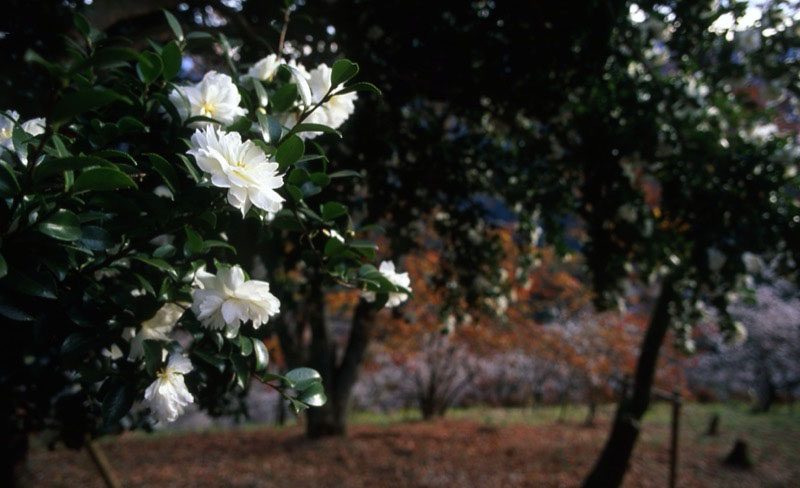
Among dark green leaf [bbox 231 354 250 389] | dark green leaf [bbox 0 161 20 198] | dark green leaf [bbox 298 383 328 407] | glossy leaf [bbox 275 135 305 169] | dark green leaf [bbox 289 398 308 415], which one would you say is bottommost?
dark green leaf [bbox 289 398 308 415]

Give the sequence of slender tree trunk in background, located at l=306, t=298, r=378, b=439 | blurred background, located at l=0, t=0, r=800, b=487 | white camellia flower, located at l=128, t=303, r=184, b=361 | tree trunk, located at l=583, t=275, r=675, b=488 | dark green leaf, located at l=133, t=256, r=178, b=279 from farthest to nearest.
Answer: slender tree trunk in background, located at l=306, t=298, r=378, b=439 < tree trunk, located at l=583, t=275, r=675, b=488 < blurred background, located at l=0, t=0, r=800, b=487 < white camellia flower, located at l=128, t=303, r=184, b=361 < dark green leaf, located at l=133, t=256, r=178, b=279

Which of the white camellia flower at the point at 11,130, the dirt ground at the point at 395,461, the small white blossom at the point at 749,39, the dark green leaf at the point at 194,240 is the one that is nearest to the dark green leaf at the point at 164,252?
the dark green leaf at the point at 194,240

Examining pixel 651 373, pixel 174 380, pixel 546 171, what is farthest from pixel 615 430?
pixel 174 380

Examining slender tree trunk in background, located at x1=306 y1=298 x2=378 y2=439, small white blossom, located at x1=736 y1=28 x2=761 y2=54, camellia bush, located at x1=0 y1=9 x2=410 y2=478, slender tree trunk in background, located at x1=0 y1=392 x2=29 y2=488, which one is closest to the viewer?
camellia bush, located at x1=0 y1=9 x2=410 y2=478

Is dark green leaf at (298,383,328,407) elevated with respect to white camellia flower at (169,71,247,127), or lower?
lower

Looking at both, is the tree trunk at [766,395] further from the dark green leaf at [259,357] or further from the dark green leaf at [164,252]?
the dark green leaf at [164,252]

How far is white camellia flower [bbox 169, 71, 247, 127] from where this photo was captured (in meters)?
0.89

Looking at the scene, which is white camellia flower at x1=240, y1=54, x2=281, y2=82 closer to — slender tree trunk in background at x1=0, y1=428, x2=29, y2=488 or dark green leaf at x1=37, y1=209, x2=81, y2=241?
dark green leaf at x1=37, y1=209, x2=81, y2=241

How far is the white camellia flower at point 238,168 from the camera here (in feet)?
2.30

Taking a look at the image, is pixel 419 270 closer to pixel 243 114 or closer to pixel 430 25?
pixel 430 25

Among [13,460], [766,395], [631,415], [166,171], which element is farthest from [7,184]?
[766,395]

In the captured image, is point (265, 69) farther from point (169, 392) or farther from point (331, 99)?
point (169, 392)

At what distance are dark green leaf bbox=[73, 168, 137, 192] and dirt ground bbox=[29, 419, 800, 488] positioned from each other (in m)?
3.68

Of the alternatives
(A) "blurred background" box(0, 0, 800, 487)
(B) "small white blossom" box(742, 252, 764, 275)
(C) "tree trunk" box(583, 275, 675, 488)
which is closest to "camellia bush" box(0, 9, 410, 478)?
(A) "blurred background" box(0, 0, 800, 487)
